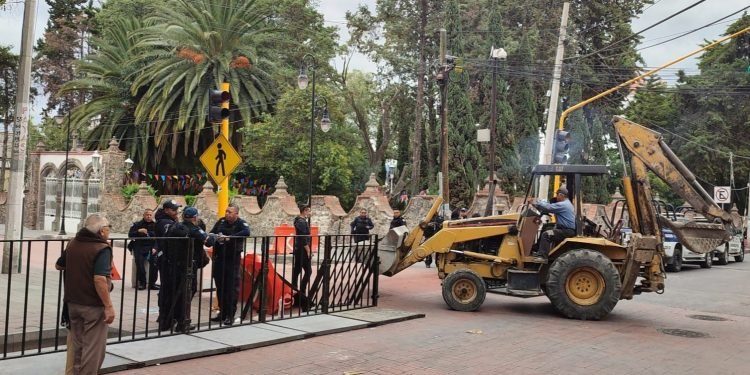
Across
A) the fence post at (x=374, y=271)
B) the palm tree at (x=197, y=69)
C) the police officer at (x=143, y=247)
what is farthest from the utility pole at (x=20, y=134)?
the palm tree at (x=197, y=69)

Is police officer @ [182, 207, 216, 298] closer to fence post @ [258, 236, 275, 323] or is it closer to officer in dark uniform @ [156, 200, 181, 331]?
officer in dark uniform @ [156, 200, 181, 331]

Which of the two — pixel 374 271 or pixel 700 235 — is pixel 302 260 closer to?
pixel 374 271

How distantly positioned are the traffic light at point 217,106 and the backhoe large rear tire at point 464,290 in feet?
16.2

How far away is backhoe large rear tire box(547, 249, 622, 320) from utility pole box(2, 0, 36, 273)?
1163 centimetres

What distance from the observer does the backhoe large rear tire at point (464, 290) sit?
1095cm

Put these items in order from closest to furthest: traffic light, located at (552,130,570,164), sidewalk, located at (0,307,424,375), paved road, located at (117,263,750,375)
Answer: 1. sidewalk, located at (0,307,424,375)
2. paved road, located at (117,263,750,375)
3. traffic light, located at (552,130,570,164)

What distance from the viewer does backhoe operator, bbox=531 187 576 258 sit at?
1084cm

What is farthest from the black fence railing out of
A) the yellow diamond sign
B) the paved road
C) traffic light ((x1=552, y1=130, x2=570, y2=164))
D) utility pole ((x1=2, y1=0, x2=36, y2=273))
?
traffic light ((x1=552, y1=130, x2=570, y2=164))

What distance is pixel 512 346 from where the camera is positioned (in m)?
8.30

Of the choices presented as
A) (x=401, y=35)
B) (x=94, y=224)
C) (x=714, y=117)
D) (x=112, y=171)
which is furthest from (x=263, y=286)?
(x=714, y=117)

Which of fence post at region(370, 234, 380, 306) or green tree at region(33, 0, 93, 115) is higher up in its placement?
green tree at region(33, 0, 93, 115)

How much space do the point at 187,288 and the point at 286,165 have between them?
Answer: 27.8 m

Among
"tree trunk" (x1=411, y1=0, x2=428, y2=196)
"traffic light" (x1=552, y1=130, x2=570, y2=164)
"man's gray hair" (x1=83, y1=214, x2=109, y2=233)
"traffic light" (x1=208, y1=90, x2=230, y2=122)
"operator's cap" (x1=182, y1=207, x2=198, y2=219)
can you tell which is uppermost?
"tree trunk" (x1=411, y1=0, x2=428, y2=196)

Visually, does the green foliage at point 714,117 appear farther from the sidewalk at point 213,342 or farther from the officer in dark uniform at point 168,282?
the officer in dark uniform at point 168,282
